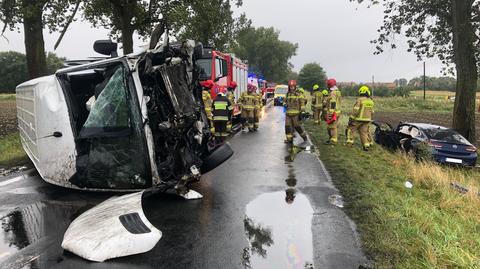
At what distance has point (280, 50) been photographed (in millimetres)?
87062

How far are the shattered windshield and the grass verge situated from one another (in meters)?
3.18

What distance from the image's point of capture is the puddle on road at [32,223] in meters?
4.46

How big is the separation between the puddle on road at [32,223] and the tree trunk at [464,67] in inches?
520

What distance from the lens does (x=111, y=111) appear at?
550 cm

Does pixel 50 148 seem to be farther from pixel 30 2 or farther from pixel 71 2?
pixel 71 2

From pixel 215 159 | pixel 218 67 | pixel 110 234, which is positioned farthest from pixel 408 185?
pixel 218 67

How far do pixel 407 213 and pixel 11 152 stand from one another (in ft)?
29.3

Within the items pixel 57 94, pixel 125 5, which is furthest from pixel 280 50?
pixel 57 94

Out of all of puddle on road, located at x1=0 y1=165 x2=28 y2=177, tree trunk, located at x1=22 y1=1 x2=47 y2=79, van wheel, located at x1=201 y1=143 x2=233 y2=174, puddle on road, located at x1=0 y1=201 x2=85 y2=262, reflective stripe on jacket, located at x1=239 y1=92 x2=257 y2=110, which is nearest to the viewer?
puddle on road, located at x1=0 y1=201 x2=85 y2=262

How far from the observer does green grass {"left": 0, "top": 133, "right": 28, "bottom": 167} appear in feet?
30.0

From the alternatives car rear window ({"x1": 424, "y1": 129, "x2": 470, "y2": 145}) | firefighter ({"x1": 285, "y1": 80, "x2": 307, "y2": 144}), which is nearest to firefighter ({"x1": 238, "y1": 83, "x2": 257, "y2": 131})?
firefighter ({"x1": 285, "y1": 80, "x2": 307, "y2": 144})

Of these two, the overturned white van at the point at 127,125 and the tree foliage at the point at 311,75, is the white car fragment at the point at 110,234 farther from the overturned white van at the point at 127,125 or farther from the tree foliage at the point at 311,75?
the tree foliage at the point at 311,75

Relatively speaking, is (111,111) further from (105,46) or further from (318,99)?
(318,99)

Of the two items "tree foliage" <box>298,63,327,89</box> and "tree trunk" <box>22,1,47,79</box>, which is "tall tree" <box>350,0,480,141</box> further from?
"tree foliage" <box>298,63,327,89</box>
